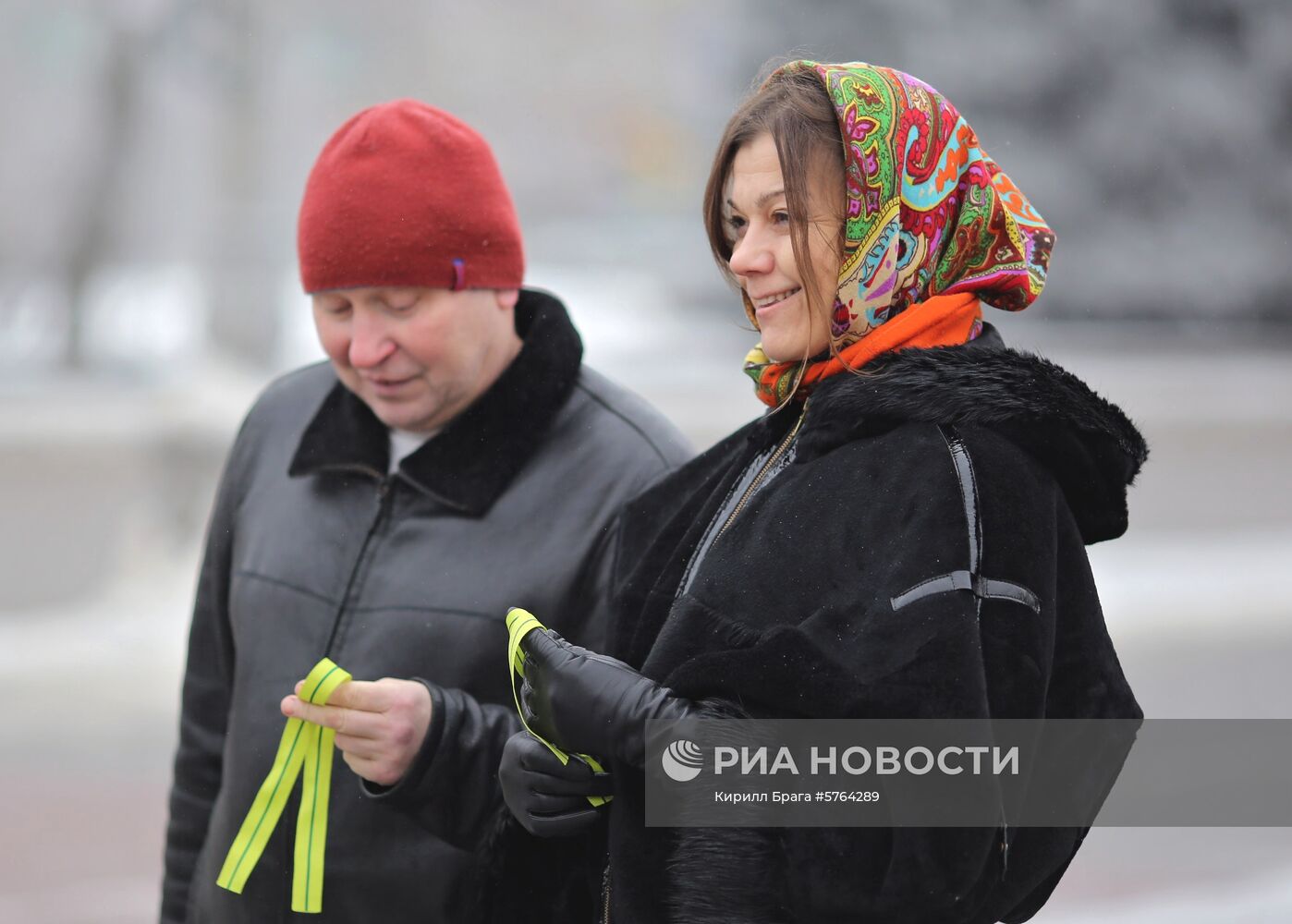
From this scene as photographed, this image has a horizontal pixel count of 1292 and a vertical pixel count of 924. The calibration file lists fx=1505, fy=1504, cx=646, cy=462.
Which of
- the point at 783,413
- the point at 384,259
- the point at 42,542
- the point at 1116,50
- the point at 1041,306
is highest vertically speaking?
the point at 1116,50

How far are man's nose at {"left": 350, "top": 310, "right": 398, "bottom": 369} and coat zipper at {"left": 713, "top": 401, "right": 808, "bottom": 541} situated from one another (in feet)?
2.38

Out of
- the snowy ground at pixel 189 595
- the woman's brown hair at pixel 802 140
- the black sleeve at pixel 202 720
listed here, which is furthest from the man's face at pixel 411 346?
the snowy ground at pixel 189 595

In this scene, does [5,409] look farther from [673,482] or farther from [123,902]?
[673,482]

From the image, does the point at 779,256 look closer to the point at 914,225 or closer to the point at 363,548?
the point at 914,225

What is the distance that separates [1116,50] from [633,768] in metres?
11.2

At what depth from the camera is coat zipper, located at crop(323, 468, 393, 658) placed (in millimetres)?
2414

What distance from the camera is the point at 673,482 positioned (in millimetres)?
2148

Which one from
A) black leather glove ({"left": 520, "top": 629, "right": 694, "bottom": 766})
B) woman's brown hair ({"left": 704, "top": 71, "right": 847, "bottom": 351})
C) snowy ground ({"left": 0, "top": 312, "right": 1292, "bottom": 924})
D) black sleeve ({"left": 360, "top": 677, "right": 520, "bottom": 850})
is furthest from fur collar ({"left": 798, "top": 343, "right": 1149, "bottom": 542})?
snowy ground ({"left": 0, "top": 312, "right": 1292, "bottom": 924})

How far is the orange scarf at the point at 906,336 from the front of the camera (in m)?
1.82

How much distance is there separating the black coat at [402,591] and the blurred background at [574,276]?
736mm

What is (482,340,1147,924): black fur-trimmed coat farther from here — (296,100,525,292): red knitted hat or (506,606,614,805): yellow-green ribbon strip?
(296,100,525,292): red knitted hat

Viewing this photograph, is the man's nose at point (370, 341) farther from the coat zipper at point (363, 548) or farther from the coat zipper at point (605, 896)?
the coat zipper at point (605, 896)

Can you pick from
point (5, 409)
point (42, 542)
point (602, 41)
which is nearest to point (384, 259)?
point (42, 542)

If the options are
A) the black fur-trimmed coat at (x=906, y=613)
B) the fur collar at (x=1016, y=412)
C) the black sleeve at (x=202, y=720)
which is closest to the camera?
the black fur-trimmed coat at (x=906, y=613)
